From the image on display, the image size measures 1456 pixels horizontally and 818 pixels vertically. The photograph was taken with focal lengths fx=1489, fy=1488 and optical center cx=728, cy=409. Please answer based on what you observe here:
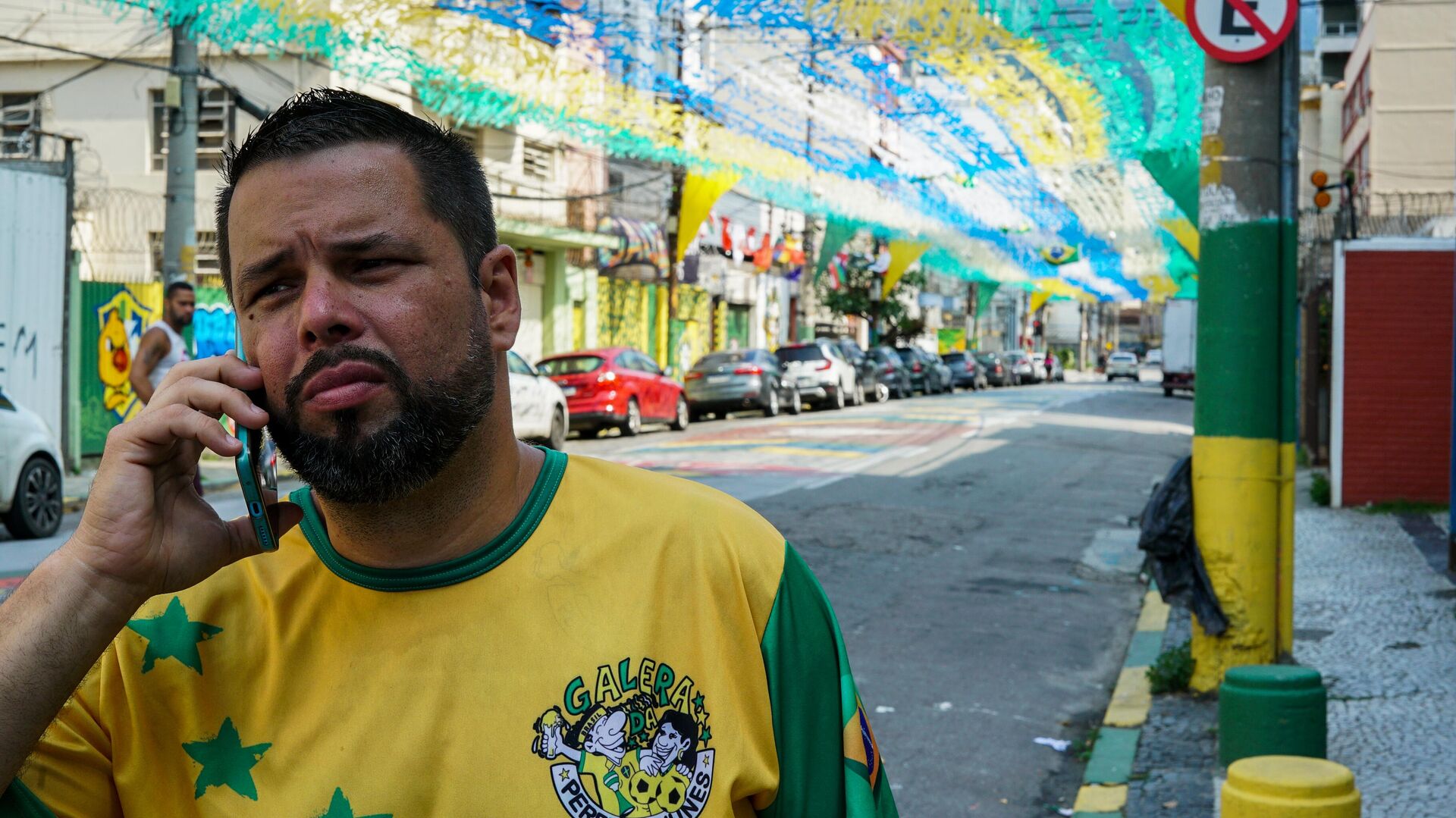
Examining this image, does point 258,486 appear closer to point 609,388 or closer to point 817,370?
point 609,388

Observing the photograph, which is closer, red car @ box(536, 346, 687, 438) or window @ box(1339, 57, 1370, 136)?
red car @ box(536, 346, 687, 438)

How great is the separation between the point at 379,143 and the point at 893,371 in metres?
39.1

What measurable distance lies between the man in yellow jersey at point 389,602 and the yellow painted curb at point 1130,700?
5.09 m

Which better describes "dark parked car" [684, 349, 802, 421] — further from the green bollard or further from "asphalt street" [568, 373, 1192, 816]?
the green bollard

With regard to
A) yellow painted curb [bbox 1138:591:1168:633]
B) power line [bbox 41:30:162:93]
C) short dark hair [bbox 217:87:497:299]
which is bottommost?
yellow painted curb [bbox 1138:591:1168:633]

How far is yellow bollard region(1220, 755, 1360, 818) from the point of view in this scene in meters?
3.49

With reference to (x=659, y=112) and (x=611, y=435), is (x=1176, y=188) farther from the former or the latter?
(x=611, y=435)

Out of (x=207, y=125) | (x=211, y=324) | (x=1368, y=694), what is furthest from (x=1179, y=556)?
(x=207, y=125)

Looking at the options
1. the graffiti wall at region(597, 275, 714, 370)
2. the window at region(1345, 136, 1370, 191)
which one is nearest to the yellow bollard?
the graffiti wall at region(597, 275, 714, 370)

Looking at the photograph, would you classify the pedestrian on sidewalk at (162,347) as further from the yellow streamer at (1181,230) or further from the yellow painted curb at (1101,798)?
the yellow streamer at (1181,230)

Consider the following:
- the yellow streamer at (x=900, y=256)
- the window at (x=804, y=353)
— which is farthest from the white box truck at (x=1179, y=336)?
the window at (x=804, y=353)

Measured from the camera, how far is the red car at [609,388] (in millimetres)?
23406

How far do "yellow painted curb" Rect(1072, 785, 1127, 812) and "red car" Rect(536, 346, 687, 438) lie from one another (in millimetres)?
17380

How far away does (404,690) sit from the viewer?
6.07ft
